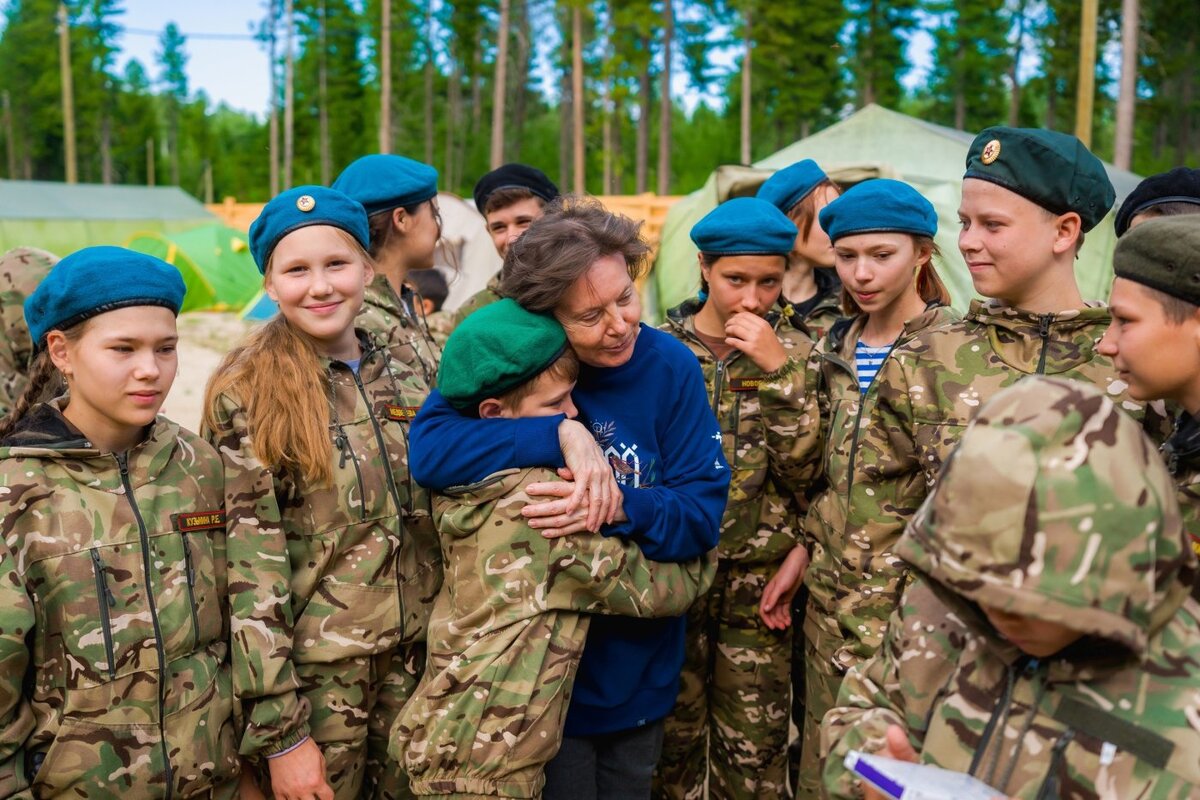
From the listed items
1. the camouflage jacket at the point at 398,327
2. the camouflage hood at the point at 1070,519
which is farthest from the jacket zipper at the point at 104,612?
the camouflage hood at the point at 1070,519

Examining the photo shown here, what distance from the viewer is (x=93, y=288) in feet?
7.34

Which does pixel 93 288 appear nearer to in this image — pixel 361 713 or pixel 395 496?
pixel 395 496

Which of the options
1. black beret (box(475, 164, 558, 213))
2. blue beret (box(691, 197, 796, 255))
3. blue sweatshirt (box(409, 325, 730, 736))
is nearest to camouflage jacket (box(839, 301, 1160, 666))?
blue sweatshirt (box(409, 325, 730, 736))

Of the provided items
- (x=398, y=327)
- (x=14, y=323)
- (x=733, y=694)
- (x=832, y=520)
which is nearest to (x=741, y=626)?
(x=733, y=694)

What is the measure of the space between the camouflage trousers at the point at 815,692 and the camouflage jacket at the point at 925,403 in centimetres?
18

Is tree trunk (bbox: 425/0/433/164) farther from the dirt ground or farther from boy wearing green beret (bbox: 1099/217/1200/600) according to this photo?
boy wearing green beret (bbox: 1099/217/1200/600)

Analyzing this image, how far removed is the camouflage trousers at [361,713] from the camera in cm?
253

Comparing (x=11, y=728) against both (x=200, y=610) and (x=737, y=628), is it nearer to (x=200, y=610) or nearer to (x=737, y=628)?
(x=200, y=610)

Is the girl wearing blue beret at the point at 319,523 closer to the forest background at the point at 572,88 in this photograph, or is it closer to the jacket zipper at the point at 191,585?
the jacket zipper at the point at 191,585

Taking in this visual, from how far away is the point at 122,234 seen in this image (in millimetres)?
24328

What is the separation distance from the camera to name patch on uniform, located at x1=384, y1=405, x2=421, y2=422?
2717mm

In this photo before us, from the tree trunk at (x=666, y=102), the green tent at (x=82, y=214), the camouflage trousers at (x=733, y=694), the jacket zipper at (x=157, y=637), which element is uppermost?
the tree trunk at (x=666, y=102)

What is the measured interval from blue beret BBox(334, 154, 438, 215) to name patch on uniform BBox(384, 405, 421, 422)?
3.34 feet

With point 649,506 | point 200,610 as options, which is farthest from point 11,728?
point 649,506
